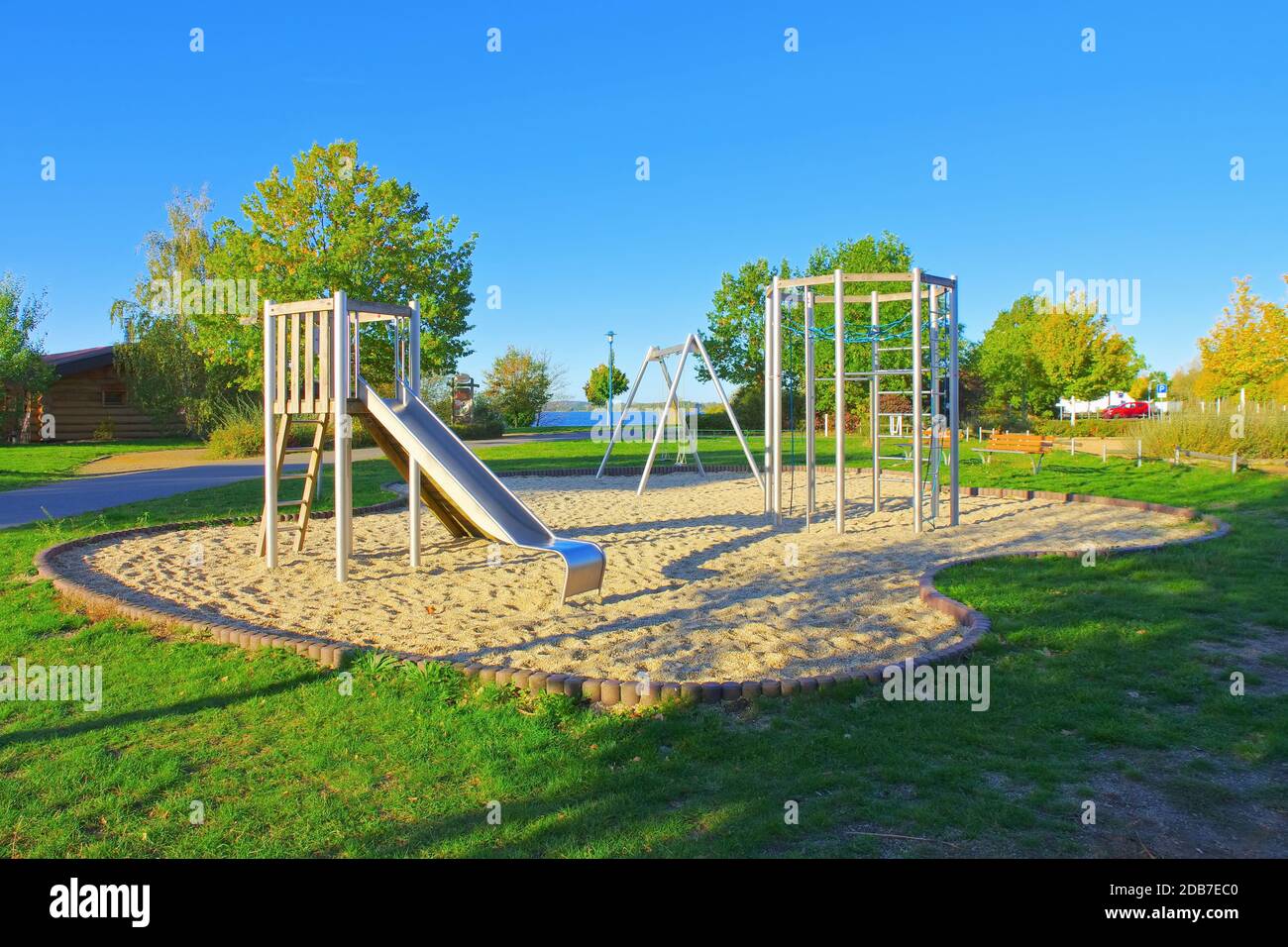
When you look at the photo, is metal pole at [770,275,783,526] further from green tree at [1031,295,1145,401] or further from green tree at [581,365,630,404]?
green tree at [581,365,630,404]

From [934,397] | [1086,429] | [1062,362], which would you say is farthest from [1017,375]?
[934,397]

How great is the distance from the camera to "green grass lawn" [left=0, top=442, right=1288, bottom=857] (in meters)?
3.41

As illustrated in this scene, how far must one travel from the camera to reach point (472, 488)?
7.84 meters

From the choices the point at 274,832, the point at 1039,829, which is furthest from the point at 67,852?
the point at 1039,829

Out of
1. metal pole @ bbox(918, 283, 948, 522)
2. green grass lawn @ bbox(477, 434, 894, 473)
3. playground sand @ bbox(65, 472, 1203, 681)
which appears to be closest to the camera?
playground sand @ bbox(65, 472, 1203, 681)

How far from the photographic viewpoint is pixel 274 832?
3.50 metres

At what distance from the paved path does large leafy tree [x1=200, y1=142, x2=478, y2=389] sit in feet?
14.6

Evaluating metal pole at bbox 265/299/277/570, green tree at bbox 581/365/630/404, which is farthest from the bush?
green tree at bbox 581/365/630/404

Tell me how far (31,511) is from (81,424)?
92.6ft

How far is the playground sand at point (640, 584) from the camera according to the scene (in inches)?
231

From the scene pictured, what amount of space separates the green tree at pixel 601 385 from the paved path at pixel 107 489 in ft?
162

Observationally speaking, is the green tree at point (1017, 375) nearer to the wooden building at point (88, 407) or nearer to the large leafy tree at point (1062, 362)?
the large leafy tree at point (1062, 362)

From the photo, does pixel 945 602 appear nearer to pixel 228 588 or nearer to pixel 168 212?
pixel 228 588

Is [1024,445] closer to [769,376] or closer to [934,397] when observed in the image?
[934,397]
